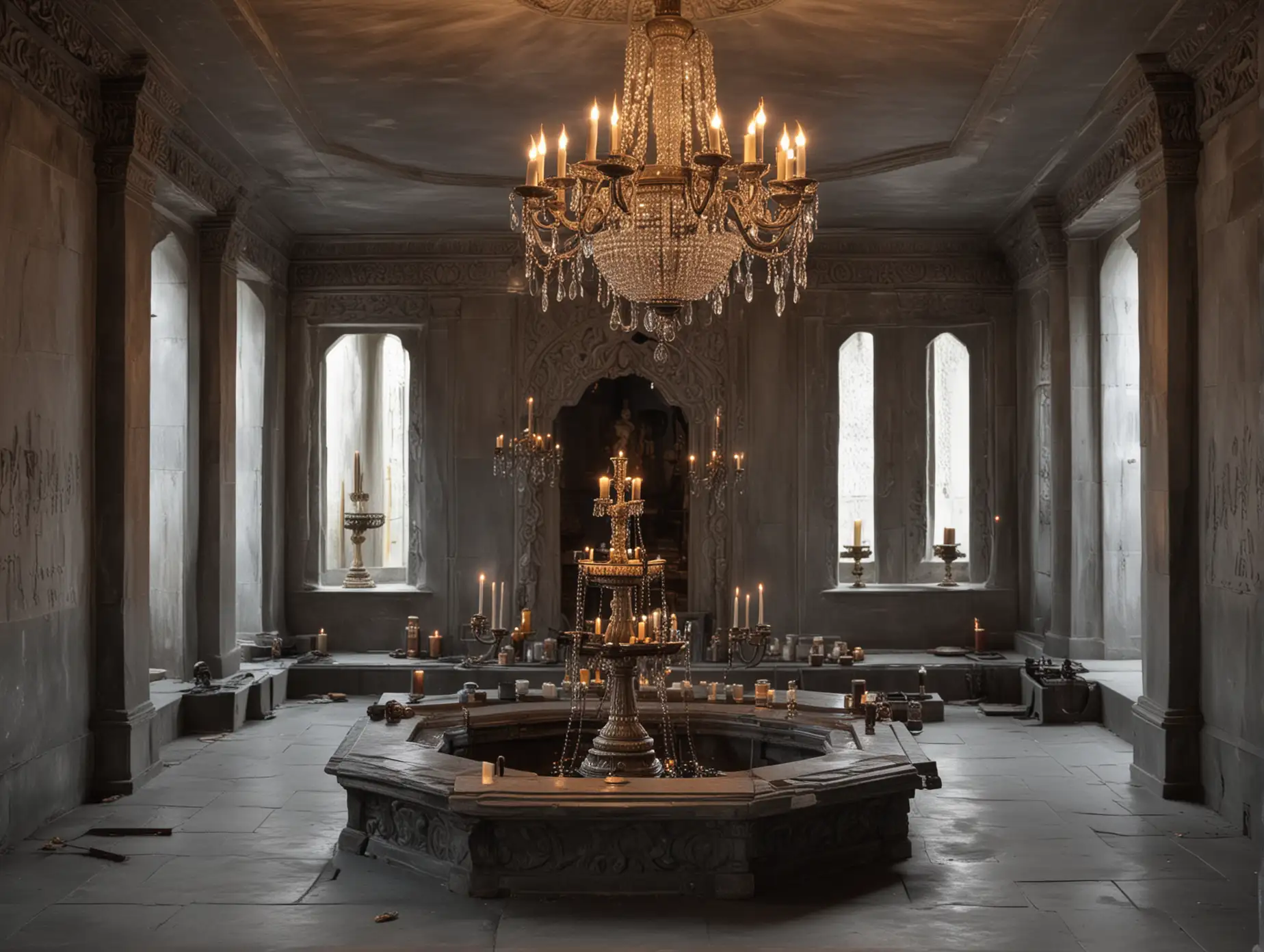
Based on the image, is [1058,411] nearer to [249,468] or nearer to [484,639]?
[484,639]

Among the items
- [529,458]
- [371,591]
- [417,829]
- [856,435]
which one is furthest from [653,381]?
[417,829]

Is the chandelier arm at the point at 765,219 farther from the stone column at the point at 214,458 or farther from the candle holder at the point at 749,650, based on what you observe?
the stone column at the point at 214,458

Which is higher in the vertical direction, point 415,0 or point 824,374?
point 415,0

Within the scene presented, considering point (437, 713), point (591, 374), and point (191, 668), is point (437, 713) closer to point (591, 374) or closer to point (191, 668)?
point (191, 668)

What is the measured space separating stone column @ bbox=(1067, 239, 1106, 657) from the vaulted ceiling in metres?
0.92

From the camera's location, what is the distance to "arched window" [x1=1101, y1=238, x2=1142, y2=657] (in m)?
10.9

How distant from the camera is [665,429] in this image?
1345 centimetres

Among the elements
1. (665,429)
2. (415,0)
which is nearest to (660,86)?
(415,0)

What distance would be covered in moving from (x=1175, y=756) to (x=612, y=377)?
6.40m

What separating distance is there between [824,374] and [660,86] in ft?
21.7

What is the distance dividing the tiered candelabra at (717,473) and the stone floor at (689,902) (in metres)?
4.93

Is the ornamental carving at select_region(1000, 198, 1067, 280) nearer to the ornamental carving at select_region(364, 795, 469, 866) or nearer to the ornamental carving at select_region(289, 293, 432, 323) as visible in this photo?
the ornamental carving at select_region(289, 293, 432, 323)

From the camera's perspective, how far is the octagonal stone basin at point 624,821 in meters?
5.88

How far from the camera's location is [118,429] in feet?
26.3
